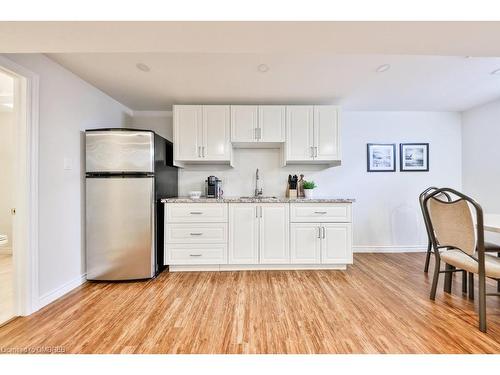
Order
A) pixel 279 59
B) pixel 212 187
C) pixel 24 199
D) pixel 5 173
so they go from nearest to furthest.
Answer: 1. pixel 24 199
2. pixel 279 59
3. pixel 212 187
4. pixel 5 173

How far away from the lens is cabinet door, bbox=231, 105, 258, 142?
311 centimetres

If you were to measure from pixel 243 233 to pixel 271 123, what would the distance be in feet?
4.89

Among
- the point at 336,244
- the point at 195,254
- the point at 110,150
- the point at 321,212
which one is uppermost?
the point at 110,150

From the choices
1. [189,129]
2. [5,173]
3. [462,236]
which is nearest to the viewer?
[462,236]

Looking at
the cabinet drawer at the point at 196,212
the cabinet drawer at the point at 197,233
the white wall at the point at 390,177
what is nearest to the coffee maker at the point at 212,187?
the cabinet drawer at the point at 196,212

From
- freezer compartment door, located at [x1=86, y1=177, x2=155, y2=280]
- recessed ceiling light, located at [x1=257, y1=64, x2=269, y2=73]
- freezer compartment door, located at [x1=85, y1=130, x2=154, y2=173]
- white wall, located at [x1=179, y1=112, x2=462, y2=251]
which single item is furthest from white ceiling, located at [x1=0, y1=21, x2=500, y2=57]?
white wall, located at [x1=179, y1=112, x2=462, y2=251]

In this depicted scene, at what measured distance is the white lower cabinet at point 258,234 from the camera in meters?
2.88

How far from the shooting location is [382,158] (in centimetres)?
372

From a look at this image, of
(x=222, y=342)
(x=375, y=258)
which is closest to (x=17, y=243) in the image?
(x=222, y=342)

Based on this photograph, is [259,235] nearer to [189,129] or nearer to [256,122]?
[256,122]

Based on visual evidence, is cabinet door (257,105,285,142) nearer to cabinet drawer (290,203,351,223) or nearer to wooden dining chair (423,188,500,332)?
cabinet drawer (290,203,351,223)

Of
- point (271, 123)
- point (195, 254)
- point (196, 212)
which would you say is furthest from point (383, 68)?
point (195, 254)

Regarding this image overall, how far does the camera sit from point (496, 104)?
3.23m
